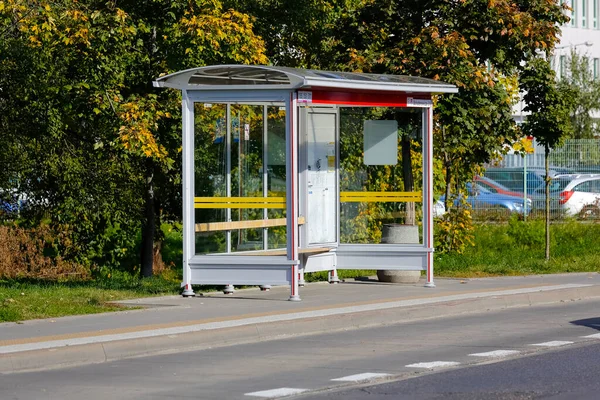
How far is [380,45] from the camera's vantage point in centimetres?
2025

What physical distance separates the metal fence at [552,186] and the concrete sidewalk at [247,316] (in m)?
11.0

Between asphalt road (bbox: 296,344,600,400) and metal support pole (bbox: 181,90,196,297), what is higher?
metal support pole (bbox: 181,90,196,297)

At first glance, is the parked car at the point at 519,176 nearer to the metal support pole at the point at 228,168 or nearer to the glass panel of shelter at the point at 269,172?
the glass panel of shelter at the point at 269,172

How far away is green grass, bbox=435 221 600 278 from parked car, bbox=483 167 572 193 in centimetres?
404

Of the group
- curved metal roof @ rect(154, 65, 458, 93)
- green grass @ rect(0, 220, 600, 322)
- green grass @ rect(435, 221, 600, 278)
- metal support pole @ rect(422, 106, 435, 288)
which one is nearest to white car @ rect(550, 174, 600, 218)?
green grass @ rect(435, 221, 600, 278)

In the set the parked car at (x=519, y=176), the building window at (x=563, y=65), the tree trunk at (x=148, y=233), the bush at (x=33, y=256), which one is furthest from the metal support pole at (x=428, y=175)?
the building window at (x=563, y=65)

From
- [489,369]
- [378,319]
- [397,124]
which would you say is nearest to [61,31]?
[397,124]

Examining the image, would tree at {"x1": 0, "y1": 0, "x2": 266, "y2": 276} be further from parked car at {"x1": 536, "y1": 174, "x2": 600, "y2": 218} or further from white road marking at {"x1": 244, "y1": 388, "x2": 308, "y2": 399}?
parked car at {"x1": 536, "y1": 174, "x2": 600, "y2": 218}

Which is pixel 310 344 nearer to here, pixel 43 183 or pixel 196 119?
pixel 196 119

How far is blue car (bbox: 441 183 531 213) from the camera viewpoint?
2927 cm

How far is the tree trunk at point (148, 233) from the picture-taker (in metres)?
20.7

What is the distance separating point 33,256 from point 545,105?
9569 millimetres

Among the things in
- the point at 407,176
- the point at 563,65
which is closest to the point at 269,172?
the point at 407,176

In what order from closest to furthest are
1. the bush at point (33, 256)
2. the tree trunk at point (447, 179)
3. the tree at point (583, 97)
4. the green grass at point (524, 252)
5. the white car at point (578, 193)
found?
the green grass at point (524, 252)
the bush at point (33, 256)
the tree trunk at point (447, 179)
the white car at point (578, 193)
the tree at point (583, 97)
